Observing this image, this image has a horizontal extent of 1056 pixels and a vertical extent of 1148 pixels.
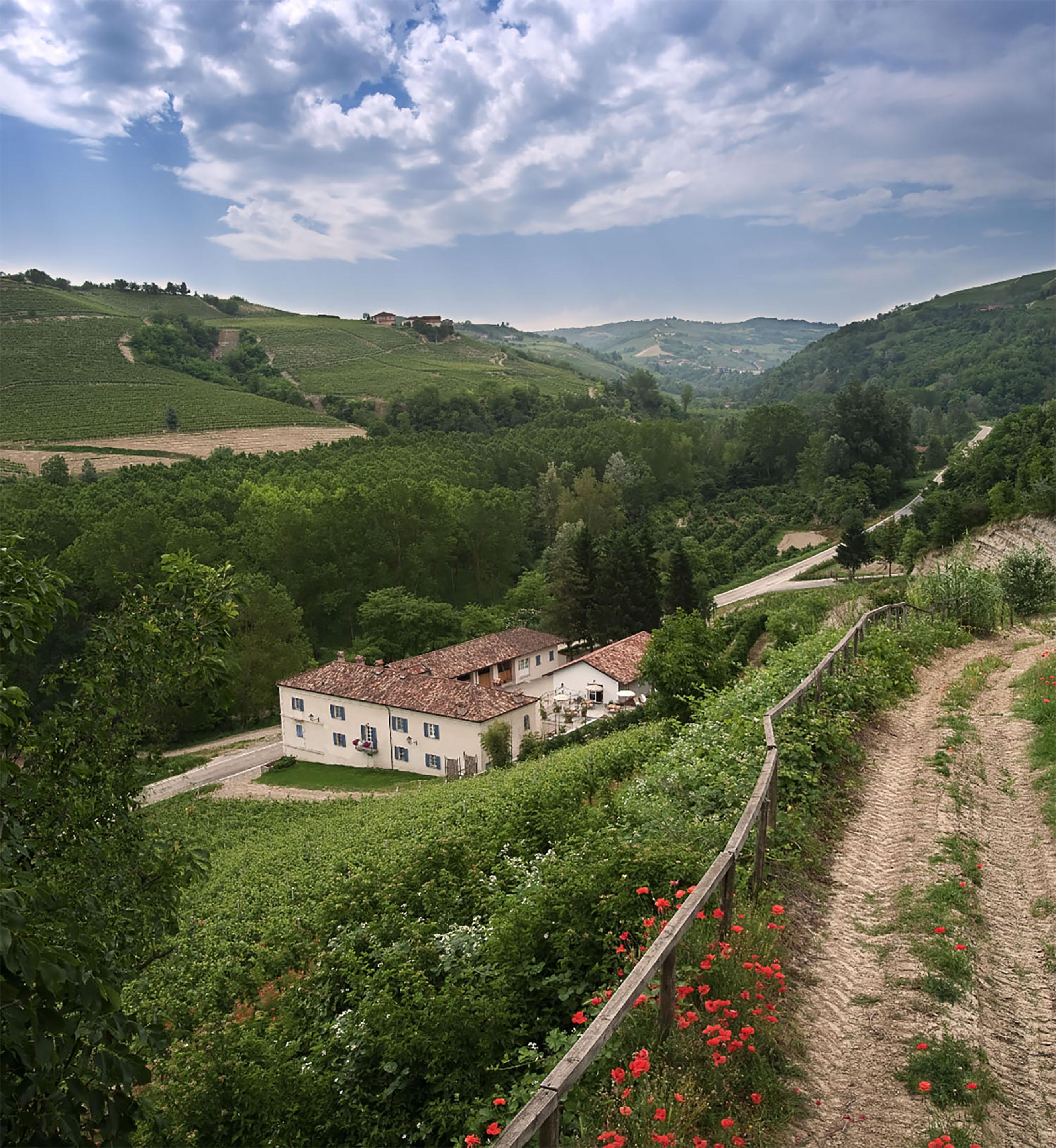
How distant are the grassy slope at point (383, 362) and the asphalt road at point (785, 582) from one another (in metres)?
62.0

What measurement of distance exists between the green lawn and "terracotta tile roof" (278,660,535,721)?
10.1ft

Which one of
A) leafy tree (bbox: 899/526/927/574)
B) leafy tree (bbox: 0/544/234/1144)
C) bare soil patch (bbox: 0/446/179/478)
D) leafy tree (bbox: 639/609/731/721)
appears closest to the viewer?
leafy tree (bbox: 0/544/234/1144)

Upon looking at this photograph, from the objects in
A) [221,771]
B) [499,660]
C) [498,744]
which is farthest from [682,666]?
[221,771]

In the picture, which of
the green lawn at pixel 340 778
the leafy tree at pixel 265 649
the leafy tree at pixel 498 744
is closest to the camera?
the leafy tree at pixel 498 744

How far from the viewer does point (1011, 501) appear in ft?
144

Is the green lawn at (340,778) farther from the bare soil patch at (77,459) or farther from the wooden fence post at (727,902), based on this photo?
the bare soil patch at (77,459)

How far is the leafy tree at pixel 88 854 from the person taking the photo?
133 inches

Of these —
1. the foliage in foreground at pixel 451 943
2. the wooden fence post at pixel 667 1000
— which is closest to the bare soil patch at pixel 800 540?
the foliage in foreground at pixel 451 943

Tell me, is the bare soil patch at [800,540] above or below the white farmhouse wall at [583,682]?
above

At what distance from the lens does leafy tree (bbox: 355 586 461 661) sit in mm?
50000

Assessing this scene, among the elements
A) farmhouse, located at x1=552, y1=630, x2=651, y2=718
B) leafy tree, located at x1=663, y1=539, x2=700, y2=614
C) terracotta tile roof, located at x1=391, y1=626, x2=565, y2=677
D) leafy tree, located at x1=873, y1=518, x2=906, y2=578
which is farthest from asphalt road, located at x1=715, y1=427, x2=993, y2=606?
farmhouse, located at x1=552, y1=630, x2=651, y2=718

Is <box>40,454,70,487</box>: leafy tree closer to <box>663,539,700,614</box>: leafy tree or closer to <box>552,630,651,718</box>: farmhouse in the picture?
<box>552,630,651,718</box>: farmhouse

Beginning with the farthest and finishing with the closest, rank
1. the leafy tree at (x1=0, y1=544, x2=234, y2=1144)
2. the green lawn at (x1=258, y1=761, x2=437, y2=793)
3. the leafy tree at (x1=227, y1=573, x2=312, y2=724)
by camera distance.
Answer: the leafy tree at (x1=227, y1=573, x2=312, y2=724) → the green lawn at (x1=258, y1=761, x2=437, y2=793) → the leafy tree at (x1=0, y1=544, x2=234, y2=1144)

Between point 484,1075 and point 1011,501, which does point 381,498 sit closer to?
point 1011,501
